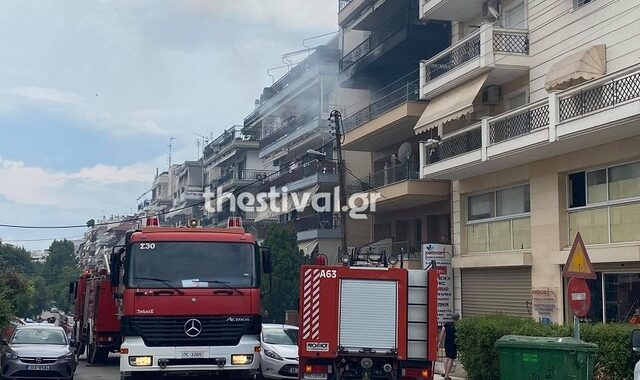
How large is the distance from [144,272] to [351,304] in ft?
11.8

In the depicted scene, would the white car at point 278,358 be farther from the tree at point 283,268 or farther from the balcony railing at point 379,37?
the tree at point 283,268

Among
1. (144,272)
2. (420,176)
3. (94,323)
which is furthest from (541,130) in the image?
(94,323)

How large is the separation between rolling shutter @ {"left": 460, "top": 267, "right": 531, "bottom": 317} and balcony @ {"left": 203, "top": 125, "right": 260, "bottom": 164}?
1552 inches

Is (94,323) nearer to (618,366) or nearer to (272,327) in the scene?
(272,327)

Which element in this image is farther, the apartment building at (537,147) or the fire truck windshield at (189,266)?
the apartment building at (537,147)

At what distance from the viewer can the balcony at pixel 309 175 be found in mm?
41188

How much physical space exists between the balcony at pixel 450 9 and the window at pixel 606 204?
7033 mm

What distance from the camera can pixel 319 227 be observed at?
41250 mm

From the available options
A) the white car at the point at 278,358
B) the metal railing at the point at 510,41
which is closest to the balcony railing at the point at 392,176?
the metal railing at the point at 510,41

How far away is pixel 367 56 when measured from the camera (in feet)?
107

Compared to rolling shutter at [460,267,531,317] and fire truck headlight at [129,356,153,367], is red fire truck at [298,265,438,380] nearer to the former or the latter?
fire truck headlight at [129,356,153,367]

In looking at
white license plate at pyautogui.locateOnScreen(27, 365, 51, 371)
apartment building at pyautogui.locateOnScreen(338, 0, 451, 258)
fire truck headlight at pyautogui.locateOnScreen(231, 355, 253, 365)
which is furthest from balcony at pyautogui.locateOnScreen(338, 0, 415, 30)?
fire truck headlight at pyautogui.locateOnScreen(231, 355, 253, 365)

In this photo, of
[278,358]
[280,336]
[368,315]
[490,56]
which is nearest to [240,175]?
[490,56]

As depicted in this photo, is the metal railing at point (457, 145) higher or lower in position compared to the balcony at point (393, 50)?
lower
